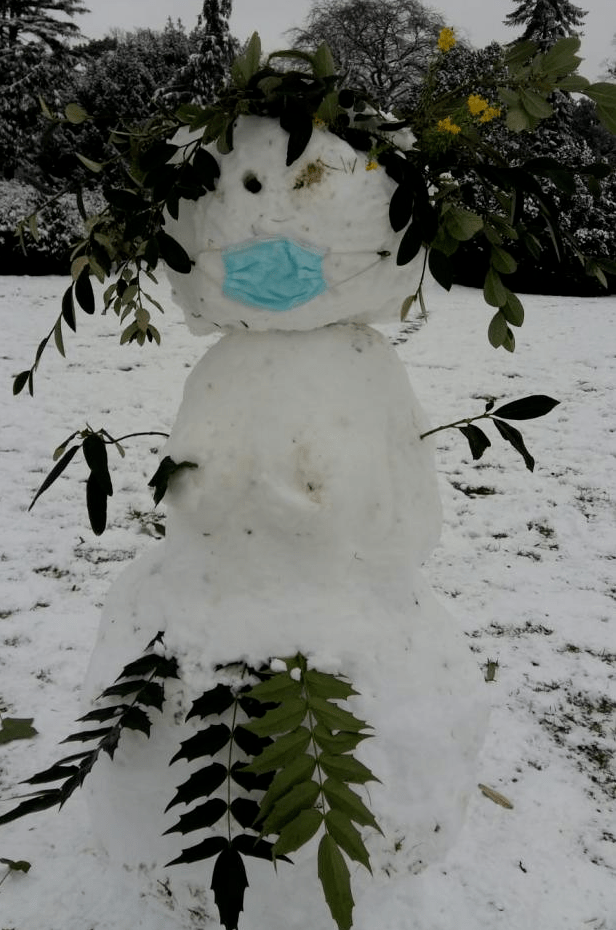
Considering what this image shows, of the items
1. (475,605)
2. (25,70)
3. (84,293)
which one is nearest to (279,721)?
(84,293)

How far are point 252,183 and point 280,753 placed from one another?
0.92m

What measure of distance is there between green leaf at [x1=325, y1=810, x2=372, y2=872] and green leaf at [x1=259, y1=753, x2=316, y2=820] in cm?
7

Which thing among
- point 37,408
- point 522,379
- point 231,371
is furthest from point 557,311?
point 231,371

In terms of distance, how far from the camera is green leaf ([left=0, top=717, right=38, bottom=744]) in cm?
198

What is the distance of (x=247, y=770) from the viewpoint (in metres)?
1.06

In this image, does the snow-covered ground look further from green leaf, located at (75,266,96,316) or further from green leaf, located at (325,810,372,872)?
green leaf, located at (75,266,96,316)

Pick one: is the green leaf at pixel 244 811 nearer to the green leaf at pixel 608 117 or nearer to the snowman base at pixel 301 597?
the snowman base at pixel 301 597

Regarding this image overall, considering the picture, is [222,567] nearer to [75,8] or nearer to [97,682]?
[97,682]

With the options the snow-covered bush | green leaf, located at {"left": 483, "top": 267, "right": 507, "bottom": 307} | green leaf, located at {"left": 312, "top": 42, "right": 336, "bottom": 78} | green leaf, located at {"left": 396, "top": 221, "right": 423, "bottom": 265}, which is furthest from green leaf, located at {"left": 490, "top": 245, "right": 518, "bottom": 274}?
the snow-covered bush

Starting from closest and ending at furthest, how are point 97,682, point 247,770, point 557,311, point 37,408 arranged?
point 247,770
point 97,682
point 37,408
point 557,311

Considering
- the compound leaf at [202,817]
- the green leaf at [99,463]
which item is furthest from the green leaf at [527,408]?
the compound leaf at [202,817]

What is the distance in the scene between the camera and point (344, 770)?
1073mm

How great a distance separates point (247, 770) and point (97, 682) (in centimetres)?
55

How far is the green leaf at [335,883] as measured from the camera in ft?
2.99
